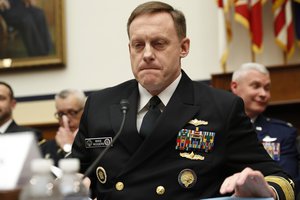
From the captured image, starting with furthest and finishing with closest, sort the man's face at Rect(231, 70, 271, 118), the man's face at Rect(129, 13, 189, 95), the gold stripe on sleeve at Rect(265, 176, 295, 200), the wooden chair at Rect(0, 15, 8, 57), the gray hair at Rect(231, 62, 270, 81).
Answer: the wooden chair at Rect(0, 15, 8, 57) → the gray hair at Rect(231, 62, 270, 81) → the man's face at Rect(231, 70, 271, 118) → the man's face at Rect(129, 13, 189, 95) → the gold stripe on sleeve at Rect(265, 176, 295, 200)

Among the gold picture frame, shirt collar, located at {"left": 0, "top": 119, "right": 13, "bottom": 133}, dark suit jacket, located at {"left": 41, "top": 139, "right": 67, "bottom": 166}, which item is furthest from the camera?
the gold picture frame

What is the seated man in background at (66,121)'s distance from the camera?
15.9ft

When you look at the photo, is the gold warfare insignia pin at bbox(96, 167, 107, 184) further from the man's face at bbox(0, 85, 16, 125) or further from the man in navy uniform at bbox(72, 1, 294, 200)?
the man's face at bbox(0, 85, 16, 125)

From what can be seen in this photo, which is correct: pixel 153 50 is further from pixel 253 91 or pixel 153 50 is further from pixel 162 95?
pixel 253 91

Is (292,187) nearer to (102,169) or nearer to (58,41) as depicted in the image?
(102,169)

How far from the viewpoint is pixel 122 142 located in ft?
7.41

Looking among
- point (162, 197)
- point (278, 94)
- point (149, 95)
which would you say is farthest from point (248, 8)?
point (162, 197)

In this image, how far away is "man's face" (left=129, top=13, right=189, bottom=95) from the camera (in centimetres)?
232

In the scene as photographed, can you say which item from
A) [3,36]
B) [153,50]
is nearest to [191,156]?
[153,50]

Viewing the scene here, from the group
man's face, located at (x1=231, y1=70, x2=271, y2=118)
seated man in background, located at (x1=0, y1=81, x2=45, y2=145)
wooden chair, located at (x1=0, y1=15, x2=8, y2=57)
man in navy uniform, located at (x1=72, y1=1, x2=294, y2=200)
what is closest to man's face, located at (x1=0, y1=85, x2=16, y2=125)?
seated man in background, located at (x1=0, y1=81, x2=45, y2=145)

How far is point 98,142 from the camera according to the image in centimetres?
235

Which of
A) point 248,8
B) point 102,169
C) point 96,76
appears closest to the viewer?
point 102,169

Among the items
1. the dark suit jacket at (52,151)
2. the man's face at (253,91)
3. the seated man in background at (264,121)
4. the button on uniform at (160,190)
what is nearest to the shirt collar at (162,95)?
the button on uniform at (160,190)

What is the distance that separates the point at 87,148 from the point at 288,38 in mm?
3542
